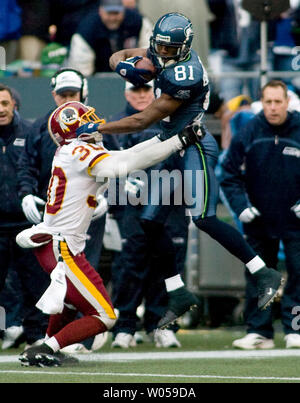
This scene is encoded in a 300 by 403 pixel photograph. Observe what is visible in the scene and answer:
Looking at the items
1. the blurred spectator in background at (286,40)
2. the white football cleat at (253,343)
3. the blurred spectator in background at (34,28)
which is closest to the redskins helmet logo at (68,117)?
the white football cleat at (253,343)

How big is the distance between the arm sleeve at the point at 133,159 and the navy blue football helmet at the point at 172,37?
0.53 m

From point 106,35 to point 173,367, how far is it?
4.69m

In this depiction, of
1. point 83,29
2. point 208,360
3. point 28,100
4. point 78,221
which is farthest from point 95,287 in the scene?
point 83,29

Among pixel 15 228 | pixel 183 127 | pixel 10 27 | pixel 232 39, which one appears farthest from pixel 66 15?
pixel 183 127

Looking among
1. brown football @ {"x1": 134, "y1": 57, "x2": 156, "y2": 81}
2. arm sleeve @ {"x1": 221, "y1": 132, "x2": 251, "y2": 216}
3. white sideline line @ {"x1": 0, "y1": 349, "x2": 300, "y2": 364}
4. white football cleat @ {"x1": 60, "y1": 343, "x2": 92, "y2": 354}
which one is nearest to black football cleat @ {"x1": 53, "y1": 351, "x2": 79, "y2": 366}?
white sideline line @ {"x1": 0, "y1": 349, "x2": 300, "y2": 364}

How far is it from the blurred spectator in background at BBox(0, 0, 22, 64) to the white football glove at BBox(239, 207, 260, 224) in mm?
3662

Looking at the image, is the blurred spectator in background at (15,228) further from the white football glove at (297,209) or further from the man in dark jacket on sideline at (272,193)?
the white football glove at (297,209)

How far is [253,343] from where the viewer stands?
8945 mm

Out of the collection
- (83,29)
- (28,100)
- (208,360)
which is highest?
(83,29)

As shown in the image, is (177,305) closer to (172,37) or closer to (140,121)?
(140,121)

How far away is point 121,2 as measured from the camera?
11273 millimetres

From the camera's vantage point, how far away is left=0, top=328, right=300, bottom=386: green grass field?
6.74 metres

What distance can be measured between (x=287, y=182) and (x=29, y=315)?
2.26m

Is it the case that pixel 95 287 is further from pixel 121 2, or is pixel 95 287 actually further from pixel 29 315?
pixel 121 2
